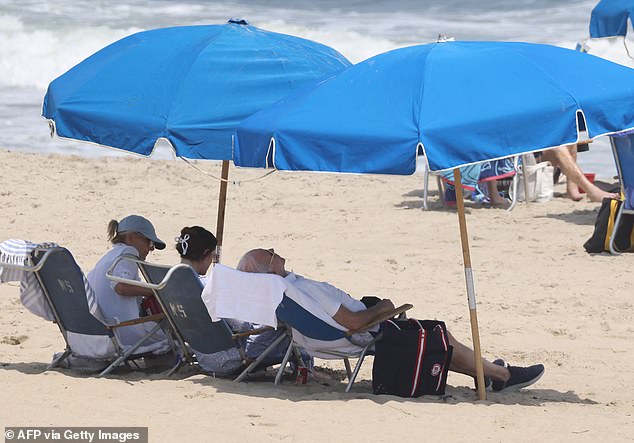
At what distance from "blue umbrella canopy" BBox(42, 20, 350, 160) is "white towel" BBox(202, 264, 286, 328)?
56 cm

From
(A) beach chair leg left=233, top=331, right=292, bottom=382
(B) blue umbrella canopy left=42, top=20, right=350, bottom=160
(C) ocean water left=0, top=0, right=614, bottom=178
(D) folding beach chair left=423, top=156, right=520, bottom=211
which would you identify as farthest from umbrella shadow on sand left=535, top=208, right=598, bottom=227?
(C) ocean water left=0, top=0, right=614, bottom=178

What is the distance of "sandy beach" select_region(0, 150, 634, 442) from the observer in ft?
14.9

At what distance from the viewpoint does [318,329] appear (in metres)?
4.96

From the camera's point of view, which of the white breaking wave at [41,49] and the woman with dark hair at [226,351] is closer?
the woman with dark hair at [226,351]

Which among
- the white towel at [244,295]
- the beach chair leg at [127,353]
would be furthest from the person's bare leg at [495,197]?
the white towel at [244,295]

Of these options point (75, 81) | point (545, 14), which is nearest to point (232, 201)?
point (75, 81)

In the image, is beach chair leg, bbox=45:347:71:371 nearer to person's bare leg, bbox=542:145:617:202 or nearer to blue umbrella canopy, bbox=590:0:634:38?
person's bare leg, bbox=542:145:617:202

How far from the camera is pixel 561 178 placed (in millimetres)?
13680

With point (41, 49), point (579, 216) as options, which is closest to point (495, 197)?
point (579, 216)

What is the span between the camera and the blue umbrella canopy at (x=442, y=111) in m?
4.25

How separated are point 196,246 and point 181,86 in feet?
2.46

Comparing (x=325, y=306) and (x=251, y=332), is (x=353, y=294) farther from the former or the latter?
(x=325, y=306)

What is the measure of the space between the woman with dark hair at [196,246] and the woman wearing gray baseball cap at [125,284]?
0.54 feet

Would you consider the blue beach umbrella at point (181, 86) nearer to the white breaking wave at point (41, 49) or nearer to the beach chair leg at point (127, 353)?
the beach chair leg at point (127, 353)
